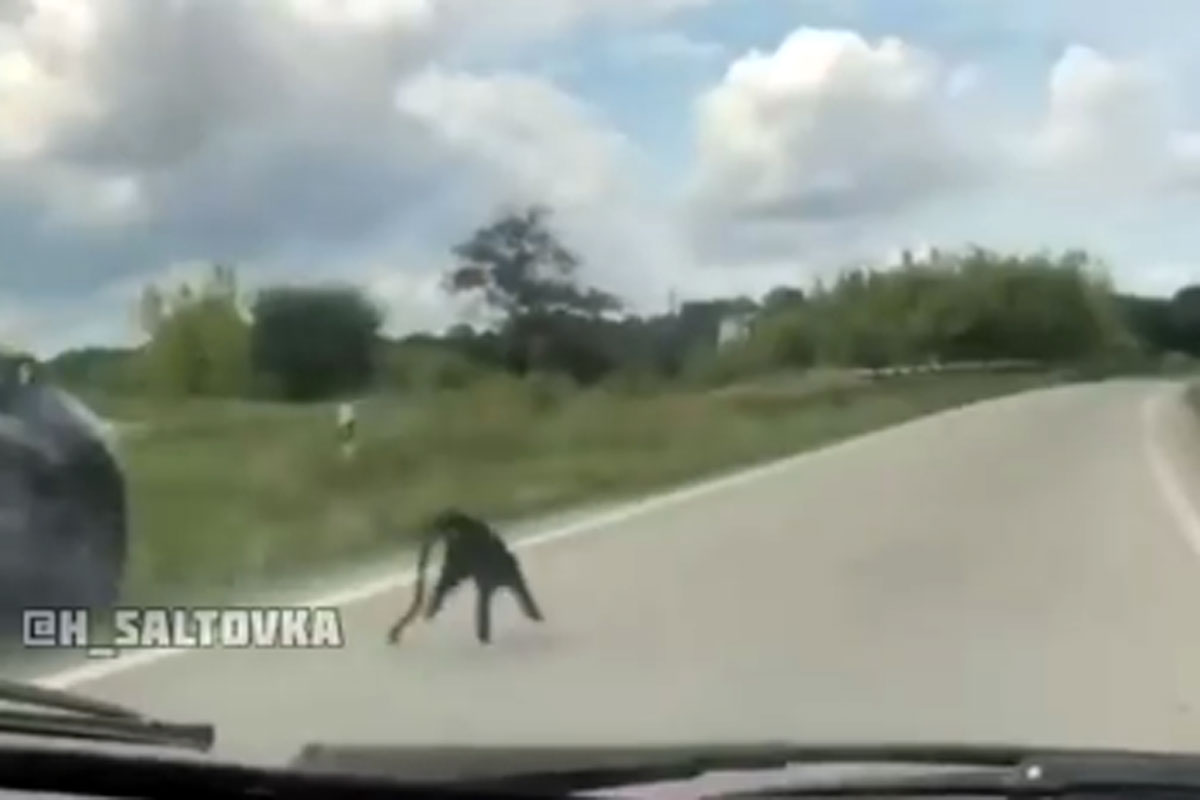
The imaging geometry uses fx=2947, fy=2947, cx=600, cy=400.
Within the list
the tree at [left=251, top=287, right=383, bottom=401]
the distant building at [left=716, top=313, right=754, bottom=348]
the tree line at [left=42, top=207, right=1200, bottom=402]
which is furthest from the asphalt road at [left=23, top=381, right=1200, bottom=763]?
the tree at [left=251, top=287, right=383, bottom=401]

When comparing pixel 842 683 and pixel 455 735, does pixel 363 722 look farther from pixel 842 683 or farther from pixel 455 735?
pixel 842 683

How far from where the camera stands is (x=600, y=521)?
495cm

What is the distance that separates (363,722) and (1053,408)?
4.05 feet

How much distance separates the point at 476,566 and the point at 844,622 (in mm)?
600

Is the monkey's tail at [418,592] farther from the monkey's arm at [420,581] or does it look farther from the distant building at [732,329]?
the distant building at [732,329]

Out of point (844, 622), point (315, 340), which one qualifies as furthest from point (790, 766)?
point (315, 340)

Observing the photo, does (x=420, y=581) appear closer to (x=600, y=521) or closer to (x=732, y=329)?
(x=600, y=521)

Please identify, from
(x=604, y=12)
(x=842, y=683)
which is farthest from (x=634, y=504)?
(x=604, y=12)

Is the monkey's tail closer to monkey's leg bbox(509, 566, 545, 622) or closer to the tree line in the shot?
monkey's leg bbox(509, 566, 545, 622)

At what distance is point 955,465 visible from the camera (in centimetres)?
495

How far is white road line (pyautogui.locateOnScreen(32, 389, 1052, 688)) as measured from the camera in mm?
4699

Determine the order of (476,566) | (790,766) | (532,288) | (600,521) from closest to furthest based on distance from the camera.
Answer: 1. (790,766)
2. (476,566)
3. (532,288)
4. (600,521)

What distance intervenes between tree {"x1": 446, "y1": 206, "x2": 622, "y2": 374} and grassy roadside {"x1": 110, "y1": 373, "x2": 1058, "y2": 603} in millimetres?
67

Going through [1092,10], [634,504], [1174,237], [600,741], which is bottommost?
[600,741]
